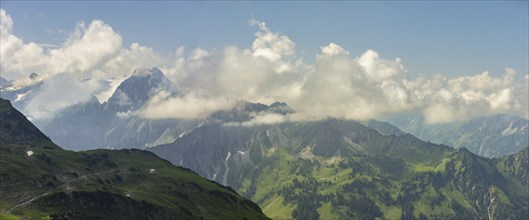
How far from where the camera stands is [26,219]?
19962cm

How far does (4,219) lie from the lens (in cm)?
19162

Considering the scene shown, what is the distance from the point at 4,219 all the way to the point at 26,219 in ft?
30.9
